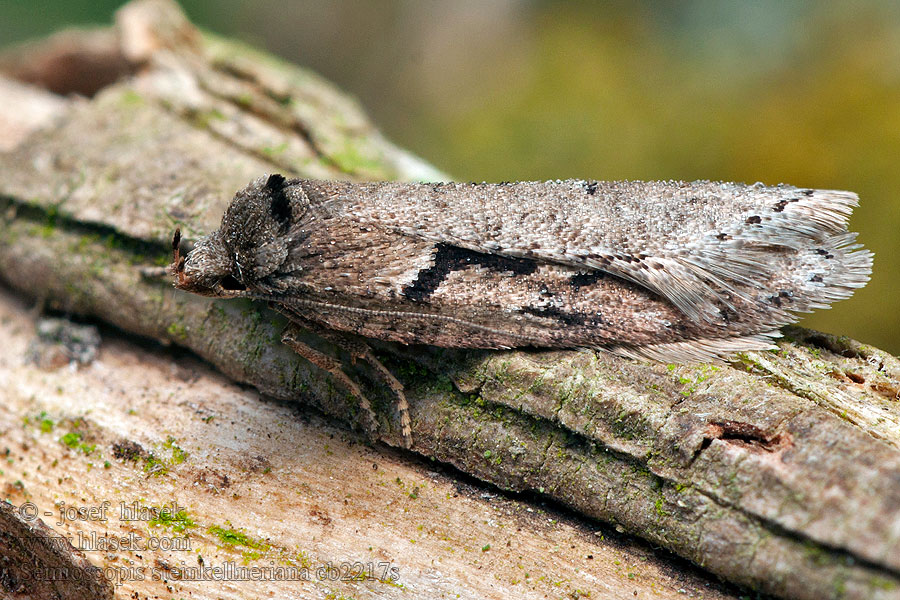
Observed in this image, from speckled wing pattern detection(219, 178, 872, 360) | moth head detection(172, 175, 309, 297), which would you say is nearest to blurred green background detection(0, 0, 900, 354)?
speckled wing pattern detection(219, 178, 872, 360)

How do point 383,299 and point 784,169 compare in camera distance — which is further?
point 784,169

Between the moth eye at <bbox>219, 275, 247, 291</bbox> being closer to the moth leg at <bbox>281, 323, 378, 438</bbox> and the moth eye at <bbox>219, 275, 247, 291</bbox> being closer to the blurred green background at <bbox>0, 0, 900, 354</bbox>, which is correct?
the moth leg at <bbox>281, 323, 378, 438</bbox>

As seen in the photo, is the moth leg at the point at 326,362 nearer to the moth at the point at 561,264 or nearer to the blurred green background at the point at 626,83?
the moth at the point at 561,264

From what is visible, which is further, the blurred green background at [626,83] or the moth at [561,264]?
the blurred green background at [626,83]

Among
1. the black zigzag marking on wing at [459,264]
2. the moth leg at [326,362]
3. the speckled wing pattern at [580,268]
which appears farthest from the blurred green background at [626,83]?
the moth leg at [326,362]

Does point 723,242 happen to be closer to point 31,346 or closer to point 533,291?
point 533,291

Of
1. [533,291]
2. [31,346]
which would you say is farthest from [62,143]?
[533,291]
